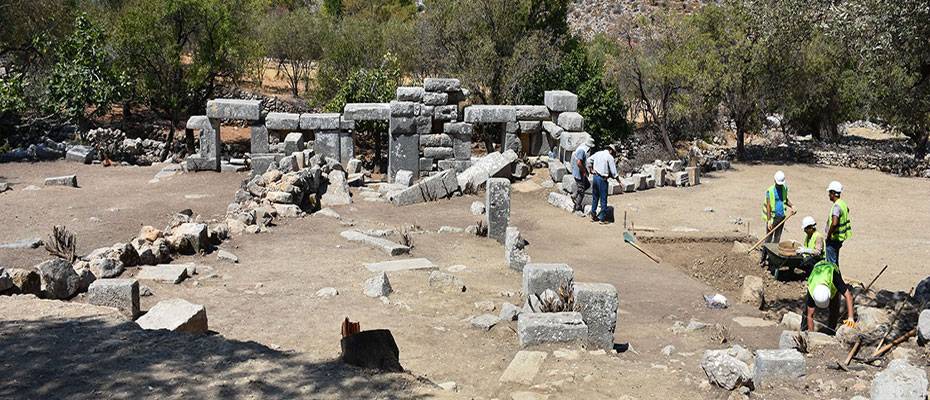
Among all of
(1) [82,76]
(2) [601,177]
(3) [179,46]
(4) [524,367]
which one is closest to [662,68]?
(2) [601,177]

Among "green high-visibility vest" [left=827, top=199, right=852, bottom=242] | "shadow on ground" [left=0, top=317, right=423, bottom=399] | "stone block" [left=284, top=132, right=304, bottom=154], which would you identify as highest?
"stone block" [left=284, top=132, right=304, bottom=154]

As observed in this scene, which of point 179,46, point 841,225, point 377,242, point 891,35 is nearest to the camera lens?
point 891,35

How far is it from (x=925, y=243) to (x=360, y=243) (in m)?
10.6

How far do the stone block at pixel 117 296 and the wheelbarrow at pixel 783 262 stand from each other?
981cm

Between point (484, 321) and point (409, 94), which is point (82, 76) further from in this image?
point (484, 321)

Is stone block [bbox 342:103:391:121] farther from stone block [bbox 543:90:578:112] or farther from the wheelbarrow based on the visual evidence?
the wheelbarrow

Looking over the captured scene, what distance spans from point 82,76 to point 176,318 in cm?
1963

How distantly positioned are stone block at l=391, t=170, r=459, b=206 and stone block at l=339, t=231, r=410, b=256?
3.92 m

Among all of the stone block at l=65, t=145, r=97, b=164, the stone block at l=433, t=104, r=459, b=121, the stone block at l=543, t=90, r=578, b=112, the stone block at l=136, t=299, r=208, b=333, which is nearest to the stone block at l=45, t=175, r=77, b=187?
the stone block at l=65, t=145, r=97, b=164

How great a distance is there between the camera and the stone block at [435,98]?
2202 centimetres

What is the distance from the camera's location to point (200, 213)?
58.4 feet

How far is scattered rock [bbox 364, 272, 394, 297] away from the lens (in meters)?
11.5

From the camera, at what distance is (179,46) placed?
27250 millimetres

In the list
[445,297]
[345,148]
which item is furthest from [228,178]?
[445,297]
